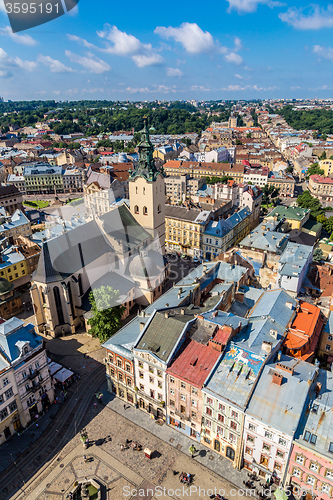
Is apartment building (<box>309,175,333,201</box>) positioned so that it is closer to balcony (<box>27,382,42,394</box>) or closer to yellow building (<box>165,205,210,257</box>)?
yellow building (<box>165,205,210,257</box>)

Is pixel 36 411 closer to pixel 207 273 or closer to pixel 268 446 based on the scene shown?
pixel 268 446

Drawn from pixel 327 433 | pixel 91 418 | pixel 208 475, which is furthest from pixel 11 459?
pixel 327 433

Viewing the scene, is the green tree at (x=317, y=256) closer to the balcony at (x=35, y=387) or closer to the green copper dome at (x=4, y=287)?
the balcony at (x=35, y=387)

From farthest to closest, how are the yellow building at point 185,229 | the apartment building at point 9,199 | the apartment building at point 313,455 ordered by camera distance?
the apartment building at point 9,199 < the yellow building at point 185,229 < the apartment building at point 313,455

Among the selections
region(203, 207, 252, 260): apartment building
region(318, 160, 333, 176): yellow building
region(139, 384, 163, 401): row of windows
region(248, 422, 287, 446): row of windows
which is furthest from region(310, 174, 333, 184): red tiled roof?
region(248, 422, 287, 446): row of windows

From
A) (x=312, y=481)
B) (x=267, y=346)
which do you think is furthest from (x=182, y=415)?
(x=312, y=481)

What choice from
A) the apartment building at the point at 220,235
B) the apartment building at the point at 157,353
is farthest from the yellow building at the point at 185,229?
the apartment building at the point at 157,353
